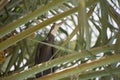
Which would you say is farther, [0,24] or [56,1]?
[0,24]

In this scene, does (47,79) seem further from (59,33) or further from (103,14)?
(59,33)

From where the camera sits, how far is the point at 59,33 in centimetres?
87

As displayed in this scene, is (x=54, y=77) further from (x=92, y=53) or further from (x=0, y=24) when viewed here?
(x=0, y=24)

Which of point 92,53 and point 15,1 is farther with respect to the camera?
point 15,1

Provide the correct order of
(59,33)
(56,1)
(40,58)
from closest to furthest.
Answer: (56,1) < (40,58) < (59,33)

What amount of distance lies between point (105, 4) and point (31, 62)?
0.95ft

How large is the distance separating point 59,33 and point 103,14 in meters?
0.39

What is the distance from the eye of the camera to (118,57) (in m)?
0.45

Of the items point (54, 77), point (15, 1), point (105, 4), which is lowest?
point (54, 77)

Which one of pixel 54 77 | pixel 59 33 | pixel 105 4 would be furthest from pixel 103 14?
pixel 59 33

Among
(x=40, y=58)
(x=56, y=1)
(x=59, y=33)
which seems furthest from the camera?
(x=59, y=33)

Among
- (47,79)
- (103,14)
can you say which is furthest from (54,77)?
(103,14)

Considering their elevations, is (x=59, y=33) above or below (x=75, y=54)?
above

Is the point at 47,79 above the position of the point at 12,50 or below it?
below
